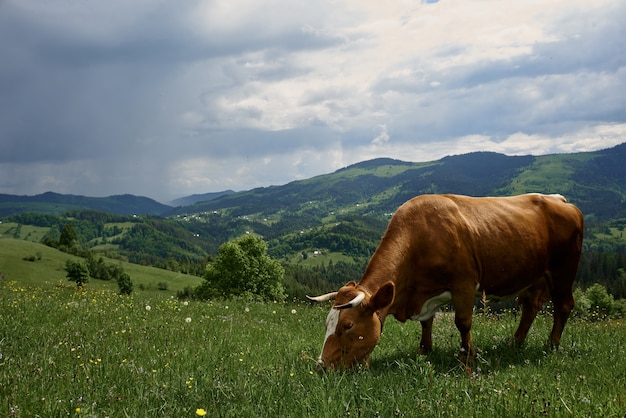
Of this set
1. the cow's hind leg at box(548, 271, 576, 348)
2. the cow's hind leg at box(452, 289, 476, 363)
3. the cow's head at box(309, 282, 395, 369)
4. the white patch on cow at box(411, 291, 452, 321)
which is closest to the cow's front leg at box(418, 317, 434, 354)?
the white patch on cow at box(411, 291, 452, 321)

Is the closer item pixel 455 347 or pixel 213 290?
pixel 455 347

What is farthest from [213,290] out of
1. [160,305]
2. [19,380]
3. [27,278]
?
[27,278]

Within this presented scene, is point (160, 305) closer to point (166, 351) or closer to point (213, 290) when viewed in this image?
point (166, 351)

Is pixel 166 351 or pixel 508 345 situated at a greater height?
pixel 166 351

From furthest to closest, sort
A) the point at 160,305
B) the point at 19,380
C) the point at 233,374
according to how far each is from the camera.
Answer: the point at 160,305
the point at 233,374
the point at 19,380

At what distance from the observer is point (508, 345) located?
880 cm

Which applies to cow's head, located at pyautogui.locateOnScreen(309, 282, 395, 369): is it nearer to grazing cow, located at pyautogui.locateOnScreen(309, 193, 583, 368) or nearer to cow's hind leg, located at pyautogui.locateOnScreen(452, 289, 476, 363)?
grazing cow, located at pyautogui.locateOnScreen(309, 193, 583, 368)

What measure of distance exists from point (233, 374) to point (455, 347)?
4.86 meters

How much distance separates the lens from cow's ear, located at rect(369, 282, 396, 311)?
6617mm

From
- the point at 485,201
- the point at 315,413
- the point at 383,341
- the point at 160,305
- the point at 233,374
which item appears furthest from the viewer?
the point at 160,305

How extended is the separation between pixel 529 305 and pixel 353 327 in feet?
16.2

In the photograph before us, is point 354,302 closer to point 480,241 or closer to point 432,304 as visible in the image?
point 432,304

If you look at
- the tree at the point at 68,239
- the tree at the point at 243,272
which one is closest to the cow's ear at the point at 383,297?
the tree at the point at 243,272

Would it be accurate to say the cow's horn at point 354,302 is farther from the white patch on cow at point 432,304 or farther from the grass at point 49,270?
the grass at point 49,270
